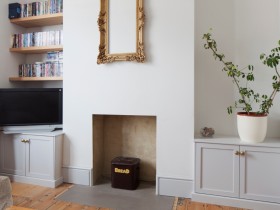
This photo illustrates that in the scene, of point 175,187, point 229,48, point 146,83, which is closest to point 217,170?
point 175,187

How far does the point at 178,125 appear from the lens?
2.46 meters

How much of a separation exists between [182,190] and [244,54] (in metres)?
1.72

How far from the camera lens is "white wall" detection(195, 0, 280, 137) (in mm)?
2531

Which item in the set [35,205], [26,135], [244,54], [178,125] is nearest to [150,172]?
[178,125]

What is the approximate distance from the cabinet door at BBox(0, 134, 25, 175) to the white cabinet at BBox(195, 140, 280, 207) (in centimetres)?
218

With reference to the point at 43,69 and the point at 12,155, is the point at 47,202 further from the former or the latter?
the point at 43,69

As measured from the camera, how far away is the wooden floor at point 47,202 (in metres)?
2.25

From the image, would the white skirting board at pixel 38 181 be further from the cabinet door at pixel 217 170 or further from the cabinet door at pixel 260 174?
the cabinet door at pixel 260 174

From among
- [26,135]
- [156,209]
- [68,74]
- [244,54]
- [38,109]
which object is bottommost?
[156,209]

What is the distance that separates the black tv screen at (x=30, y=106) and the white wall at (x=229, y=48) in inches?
72.8

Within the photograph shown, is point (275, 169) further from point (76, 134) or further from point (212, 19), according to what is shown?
point (76, 134)

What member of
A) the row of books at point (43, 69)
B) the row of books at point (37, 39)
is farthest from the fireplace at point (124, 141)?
the row of books at point (37, 39)

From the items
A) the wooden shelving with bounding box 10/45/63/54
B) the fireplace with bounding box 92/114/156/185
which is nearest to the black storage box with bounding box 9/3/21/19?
the wooden shelving with bounding box 10/45/63/54

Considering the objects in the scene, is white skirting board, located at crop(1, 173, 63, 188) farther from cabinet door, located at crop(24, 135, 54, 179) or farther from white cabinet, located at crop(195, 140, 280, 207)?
white cabinet, located at crop(195, 140, 280, 207)
